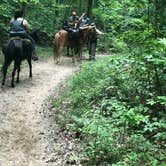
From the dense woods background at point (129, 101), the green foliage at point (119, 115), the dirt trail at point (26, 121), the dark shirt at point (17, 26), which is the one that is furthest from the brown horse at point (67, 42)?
the green foliage at point (119, 115)

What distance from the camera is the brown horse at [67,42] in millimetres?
18547

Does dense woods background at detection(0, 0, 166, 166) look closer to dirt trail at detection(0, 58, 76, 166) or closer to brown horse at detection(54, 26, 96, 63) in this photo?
dirt trail at detection(0, 58, 76, 166)

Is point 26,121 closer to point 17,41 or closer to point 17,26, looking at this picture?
point 17,41

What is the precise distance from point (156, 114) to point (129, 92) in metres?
1.23

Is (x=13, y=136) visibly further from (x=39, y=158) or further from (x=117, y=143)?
(x=117, y=143)

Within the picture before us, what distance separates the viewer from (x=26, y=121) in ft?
30.8

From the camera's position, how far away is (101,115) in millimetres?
8117

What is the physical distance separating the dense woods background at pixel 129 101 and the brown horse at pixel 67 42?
6.46m

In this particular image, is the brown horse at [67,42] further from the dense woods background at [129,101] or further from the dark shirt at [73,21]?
the dense woods background at [129,101]

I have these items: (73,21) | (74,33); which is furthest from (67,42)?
(73,21)

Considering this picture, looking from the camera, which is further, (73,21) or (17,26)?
(73,21)

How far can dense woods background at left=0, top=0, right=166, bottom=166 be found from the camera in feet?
21.1

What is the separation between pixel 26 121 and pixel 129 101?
2.48 meters

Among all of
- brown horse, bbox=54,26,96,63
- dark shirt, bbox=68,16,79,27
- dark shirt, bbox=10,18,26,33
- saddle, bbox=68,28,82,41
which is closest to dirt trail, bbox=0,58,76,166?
dark shirt, bbox=10,18,26,33
